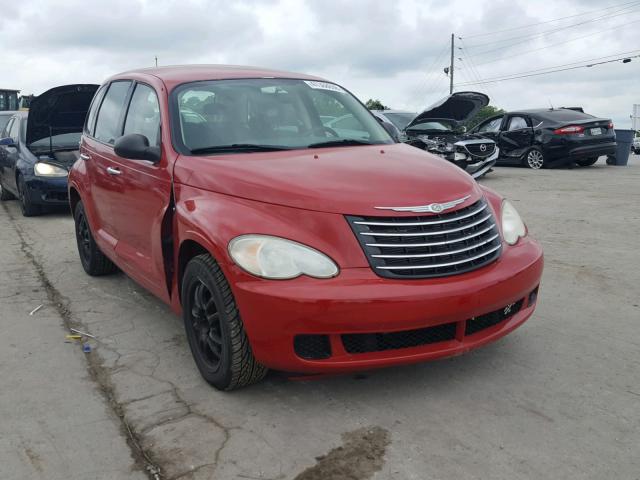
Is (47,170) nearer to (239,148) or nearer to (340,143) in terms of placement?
(239,148)

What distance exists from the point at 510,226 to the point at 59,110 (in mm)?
7673

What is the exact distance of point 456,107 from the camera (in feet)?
39.1

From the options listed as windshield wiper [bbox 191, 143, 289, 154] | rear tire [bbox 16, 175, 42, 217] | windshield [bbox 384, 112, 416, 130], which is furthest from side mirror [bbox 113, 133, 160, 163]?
windshield [bbox 384, 112, 416, 130]

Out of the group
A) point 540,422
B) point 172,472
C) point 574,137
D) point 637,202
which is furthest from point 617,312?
point 574,137

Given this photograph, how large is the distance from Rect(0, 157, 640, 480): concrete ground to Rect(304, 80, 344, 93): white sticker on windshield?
1951 mm

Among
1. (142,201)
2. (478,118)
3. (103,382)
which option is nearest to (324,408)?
(103,382)

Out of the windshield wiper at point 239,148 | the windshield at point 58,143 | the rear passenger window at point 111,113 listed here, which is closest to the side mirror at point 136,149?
the windshield wiper at point 239,148

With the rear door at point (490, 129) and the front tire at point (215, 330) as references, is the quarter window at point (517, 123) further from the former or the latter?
the front tire at point (215, 330)

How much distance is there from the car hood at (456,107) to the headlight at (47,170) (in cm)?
612

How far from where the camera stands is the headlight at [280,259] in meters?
2.96

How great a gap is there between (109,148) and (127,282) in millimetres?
1313

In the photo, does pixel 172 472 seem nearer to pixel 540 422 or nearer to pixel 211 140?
pixel 540 422

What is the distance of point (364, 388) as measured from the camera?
11.1ft

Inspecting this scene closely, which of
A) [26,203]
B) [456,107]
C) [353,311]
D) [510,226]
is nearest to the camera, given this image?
[353,311]
